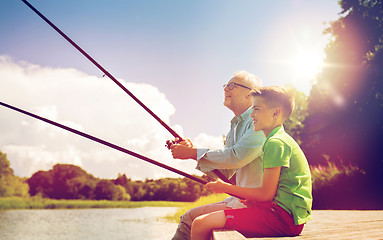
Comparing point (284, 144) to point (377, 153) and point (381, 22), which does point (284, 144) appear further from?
point (381, 22)

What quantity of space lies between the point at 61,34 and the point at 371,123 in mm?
15438

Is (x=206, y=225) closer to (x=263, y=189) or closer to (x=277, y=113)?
(x=263, y=189)

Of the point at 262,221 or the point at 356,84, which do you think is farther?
the point at 356,84

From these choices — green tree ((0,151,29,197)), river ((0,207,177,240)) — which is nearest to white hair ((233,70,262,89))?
river ((0,207,177,240))

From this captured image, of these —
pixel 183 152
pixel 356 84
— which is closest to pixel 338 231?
pixel 183 152

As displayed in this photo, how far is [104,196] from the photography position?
105 ft

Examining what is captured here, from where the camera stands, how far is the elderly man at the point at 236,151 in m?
2.25

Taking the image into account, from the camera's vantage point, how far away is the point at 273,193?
6.04 feet

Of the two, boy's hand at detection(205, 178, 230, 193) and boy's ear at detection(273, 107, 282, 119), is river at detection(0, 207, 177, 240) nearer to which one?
boy's hand at detection(205, 178, 230, 193)

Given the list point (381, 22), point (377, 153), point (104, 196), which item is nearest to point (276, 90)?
point (377, 153)

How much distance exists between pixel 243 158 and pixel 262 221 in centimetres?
48

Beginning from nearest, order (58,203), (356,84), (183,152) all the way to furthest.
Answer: (183,152) → (356,84) → (58,203)

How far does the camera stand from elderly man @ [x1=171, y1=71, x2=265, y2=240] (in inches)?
88.6

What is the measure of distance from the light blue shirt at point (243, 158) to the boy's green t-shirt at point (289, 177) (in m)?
0.34
